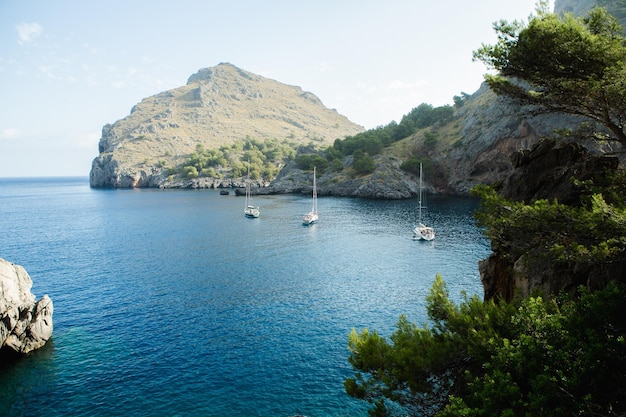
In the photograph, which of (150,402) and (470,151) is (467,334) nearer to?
(150,402)

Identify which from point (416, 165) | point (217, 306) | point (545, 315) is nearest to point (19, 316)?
point (217, 306)

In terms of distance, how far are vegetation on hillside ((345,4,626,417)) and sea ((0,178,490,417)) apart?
1123 centimetres

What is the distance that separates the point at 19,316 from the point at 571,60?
46738mm

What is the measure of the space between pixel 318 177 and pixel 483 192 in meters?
160

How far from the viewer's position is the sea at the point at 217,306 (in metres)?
27.5

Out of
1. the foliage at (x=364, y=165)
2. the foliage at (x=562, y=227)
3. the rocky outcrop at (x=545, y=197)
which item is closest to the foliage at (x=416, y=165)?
the foliage at (x=364, y=165)

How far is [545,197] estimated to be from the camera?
23078 millimetres

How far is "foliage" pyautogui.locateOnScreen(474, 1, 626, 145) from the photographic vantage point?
665 inches

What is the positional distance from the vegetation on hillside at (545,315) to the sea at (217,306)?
11232mm

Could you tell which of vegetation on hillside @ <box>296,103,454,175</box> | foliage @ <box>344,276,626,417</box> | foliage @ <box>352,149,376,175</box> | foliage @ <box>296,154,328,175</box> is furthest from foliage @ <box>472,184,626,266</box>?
foliage @ <box>296,154,328,175</box>

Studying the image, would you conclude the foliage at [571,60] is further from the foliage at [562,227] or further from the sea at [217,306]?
the sea at [217,306]

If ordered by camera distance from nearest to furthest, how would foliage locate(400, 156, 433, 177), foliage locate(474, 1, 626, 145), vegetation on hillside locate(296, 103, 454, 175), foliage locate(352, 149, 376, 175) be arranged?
foliage locate(474, 1, 626, 145) < foliage locate(400, 156, 433, 177) < foliage locate(352, 149, 376, 175) < vegetation on hillside locate(296, 103, 454, 175)

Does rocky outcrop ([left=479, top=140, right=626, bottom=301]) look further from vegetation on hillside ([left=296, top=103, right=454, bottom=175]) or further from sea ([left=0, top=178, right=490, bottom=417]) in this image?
vegetation on hillside ([left=296, top=103, right=454, bottom=175])

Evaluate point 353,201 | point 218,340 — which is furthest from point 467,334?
point 353,201
